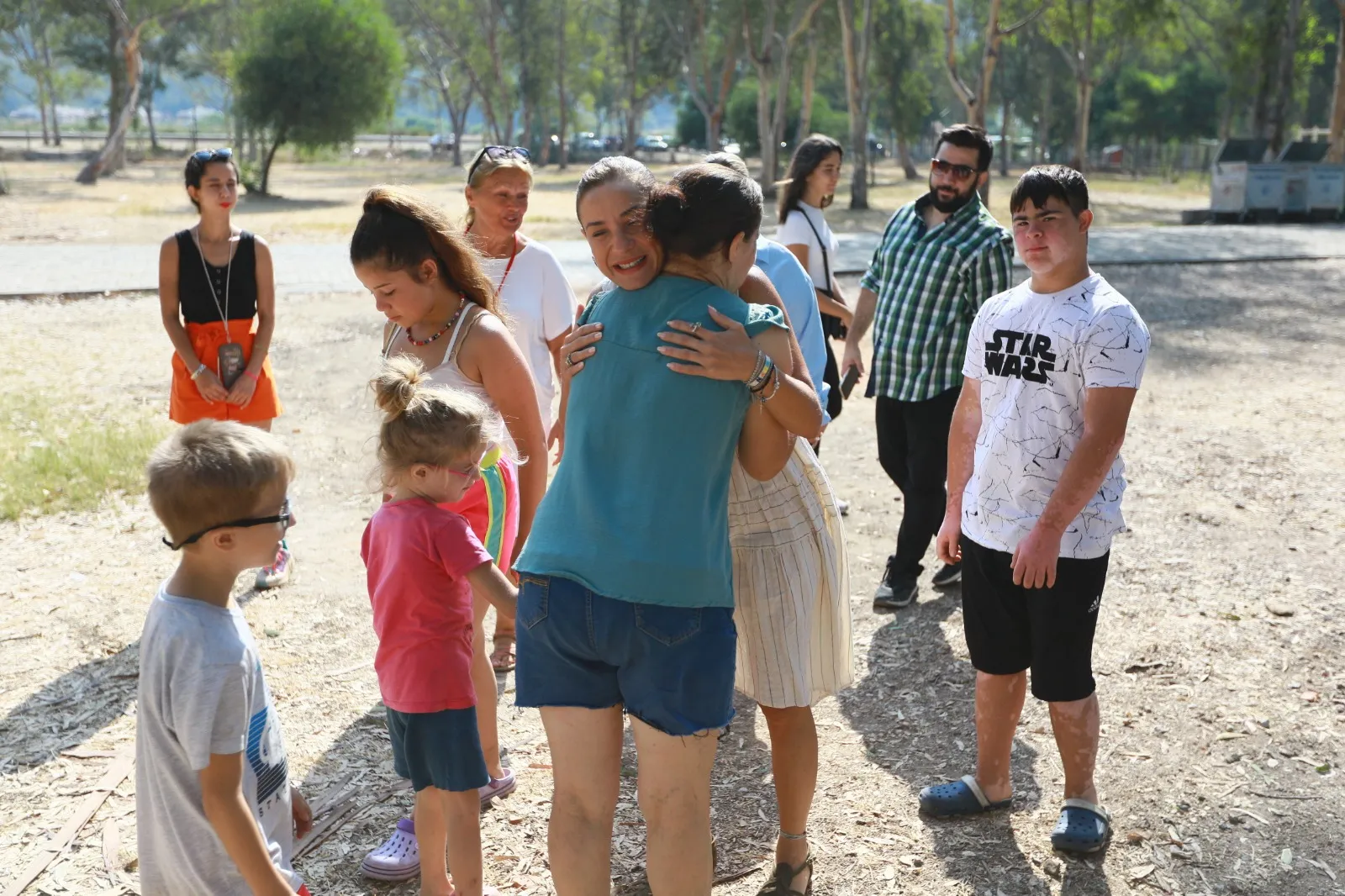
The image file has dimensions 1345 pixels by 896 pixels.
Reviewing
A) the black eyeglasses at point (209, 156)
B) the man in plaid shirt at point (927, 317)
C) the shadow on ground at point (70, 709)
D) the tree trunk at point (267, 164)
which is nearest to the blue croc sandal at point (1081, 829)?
the man in plaid shirt at point (927, 317)

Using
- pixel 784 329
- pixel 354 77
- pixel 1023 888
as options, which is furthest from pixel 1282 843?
pixel 354 77

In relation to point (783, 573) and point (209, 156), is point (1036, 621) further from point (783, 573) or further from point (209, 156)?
point (209, 156)

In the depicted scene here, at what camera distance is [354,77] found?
112ft

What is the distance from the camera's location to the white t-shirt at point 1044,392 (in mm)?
3046

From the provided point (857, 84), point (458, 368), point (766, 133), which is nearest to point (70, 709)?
point (458, 368)

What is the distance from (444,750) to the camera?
9.03 ft

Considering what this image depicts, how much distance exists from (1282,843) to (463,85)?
73238 mm

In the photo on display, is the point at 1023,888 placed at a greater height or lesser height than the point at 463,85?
lesser

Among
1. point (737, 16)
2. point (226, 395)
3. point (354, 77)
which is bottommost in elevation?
point (226, 395)

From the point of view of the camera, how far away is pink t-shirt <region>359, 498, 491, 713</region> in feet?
8.77

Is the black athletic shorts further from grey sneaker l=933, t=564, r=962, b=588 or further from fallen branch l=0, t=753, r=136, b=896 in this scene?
fallen branch l=0, t=753, r=136, b=896

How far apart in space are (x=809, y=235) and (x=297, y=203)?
2753 cm

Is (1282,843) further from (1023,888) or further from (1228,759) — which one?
(1023,888)

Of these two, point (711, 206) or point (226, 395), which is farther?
point (226, 395)
